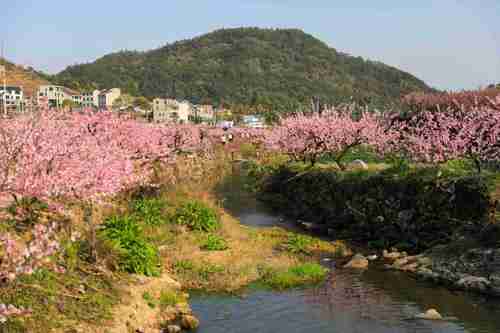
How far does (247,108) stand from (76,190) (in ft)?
477

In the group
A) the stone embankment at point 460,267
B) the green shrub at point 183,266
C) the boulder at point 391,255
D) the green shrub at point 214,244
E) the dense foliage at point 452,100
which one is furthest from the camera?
the dense foliage at point 452,100

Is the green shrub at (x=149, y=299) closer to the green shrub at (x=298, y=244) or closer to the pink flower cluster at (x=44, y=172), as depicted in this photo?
the pink flower cluster at (x=44, y=172)

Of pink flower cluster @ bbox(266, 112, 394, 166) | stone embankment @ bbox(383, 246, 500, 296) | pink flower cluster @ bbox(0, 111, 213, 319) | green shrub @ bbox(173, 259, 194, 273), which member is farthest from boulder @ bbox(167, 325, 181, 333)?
pink flower cluster @ bbox(266, 112, 394, 166)

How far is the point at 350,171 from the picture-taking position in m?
32.2

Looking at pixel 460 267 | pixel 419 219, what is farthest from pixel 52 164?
pixel 419 219

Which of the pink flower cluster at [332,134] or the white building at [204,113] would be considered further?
the white building at [204,113]

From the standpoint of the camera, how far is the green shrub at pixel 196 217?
23.8 meters

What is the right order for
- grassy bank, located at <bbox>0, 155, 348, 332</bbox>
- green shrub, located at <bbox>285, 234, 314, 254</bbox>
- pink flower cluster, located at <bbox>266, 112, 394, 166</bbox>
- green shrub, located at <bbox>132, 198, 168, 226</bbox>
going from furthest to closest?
pink flower cluster, located at <bbox>266, 112, 394, 166</bbox>, green shrub, located at <bbox>285, 234, 314, 254</bbox>, green shrub, located at <bbox>132, 198, 168, 226</bbox>, grassy bank, located at <bbox>0, 155, 348, 332</bbox>

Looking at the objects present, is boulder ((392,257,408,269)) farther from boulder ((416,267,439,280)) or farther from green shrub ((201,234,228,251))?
green shrub ((201,234,228,251))

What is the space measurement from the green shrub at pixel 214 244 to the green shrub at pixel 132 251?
12.0 ft

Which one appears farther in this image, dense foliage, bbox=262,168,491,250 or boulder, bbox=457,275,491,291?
dense foliage, bbox=262,168,491,250

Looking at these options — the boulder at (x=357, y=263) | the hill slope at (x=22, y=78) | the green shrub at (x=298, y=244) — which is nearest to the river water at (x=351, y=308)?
the boulder at (x=357, y=263)

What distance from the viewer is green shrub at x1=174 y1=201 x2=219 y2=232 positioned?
938 inches

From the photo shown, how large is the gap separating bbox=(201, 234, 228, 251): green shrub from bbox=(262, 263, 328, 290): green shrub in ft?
8.74
